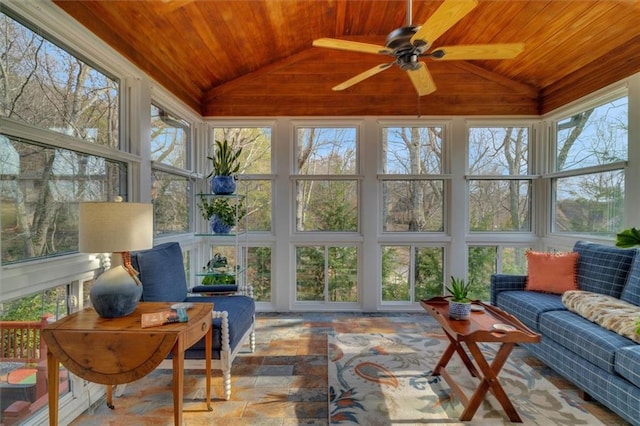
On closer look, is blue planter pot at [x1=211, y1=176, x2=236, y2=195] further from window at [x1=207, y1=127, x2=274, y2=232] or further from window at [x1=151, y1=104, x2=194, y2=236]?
window at [x1=207, y1=127, x2=274, y2=232]

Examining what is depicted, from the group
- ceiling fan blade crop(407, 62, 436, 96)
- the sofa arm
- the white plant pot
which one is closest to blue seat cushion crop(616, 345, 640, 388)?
the white plant pot

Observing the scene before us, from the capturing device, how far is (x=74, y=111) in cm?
206

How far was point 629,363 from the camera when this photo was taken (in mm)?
1812

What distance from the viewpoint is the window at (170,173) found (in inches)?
118

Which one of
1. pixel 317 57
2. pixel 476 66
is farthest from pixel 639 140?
pixel 317 57

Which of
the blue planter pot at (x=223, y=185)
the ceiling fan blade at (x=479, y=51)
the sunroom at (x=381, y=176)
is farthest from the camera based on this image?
the sunroom at (x=381, y=176)

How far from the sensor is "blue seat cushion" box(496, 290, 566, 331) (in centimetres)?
264

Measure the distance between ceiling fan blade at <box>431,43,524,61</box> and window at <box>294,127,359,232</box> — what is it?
207cm

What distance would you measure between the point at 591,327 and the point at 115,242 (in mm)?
3184

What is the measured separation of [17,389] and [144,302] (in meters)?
0.72

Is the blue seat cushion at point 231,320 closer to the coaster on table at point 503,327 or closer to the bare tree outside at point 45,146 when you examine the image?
the bare tree outside at point 45,146

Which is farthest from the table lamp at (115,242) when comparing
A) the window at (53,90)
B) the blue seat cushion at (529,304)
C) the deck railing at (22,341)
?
the blue seat cushion at (529,304)

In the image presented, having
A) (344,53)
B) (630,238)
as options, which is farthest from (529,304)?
(344,53)

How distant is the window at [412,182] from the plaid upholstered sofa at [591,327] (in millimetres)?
1143
